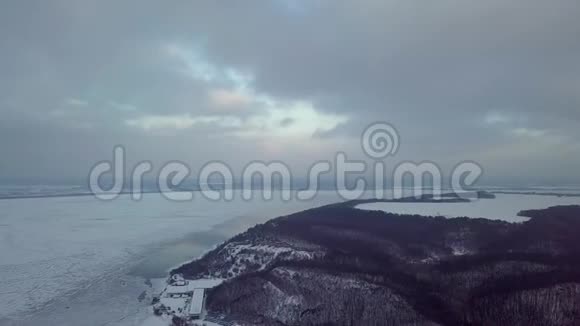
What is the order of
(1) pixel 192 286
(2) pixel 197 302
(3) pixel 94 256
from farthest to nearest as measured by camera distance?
(3) pixel 94 256 → (1) pixel 192 286 → (2) pixel 197 302

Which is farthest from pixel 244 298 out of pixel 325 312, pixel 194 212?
pixel 194 212

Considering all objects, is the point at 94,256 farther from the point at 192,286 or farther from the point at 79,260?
the point at 192,286

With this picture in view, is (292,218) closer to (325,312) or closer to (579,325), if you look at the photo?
(325,312)

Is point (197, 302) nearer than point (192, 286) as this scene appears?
Yes

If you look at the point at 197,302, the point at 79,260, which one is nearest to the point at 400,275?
the point at 197,302

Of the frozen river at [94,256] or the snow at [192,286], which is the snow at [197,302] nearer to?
the snow at [192,286]

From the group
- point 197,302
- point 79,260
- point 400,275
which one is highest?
point 400,275

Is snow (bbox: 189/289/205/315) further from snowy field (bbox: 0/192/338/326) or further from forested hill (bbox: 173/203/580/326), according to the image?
snowy field (bbox: 0/192/338/326)
